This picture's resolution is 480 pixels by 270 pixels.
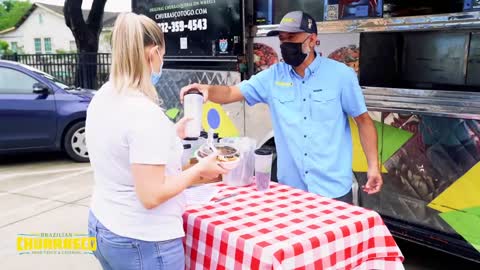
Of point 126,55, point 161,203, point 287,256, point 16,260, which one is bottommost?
point 16,260

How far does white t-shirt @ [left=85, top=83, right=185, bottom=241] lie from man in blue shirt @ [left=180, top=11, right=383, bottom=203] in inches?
34.0

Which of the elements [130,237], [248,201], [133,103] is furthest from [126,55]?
[248,201]

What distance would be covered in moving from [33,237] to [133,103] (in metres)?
3.23

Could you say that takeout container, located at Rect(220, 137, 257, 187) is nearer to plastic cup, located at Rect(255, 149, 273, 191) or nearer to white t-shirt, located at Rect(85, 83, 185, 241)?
plastic cup, located at Rect(255, 149, 273, 191)

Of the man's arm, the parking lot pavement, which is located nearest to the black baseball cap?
the man's arm

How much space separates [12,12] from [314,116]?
6568 centimetres

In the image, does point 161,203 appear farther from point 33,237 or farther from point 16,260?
point 33,237

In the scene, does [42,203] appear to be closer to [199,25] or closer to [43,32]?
[199,25]

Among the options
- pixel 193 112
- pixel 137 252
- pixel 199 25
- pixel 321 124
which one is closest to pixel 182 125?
pixel 193 112

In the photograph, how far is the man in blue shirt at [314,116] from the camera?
258 centimetres

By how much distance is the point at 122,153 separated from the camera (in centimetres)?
171

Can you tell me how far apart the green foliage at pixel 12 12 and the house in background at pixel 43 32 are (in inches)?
122

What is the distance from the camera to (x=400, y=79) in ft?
14.7

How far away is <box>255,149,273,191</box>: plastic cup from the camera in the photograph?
236 cm
